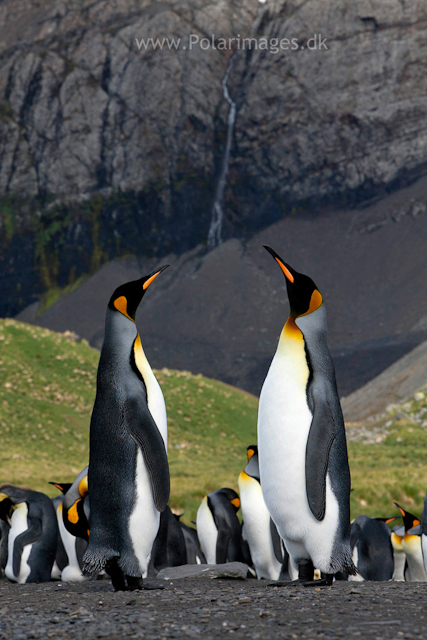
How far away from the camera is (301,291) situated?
16.1 feet

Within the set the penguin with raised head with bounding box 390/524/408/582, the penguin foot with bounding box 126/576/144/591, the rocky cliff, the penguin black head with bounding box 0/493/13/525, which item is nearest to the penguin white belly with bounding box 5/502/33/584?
the penguin black head with bounding box 0/493/13/525

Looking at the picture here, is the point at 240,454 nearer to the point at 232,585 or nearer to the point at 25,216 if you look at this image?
the point at 232,585

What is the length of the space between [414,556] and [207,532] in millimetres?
2579

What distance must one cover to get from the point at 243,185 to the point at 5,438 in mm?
70843

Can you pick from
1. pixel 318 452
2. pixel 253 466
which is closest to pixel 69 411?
pixel 253 466

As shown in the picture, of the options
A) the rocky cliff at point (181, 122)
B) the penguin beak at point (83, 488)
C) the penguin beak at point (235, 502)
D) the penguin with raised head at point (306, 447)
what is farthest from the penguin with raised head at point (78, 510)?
the rocky cliff at point (181, 122)

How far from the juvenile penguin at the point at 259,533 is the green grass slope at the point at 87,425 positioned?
4752mm

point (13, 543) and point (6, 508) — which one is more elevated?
point (6, 508)

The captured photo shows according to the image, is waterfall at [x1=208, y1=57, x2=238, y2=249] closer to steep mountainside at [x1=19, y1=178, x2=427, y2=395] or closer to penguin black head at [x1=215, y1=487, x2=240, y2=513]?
steep mountainside at [x1=19, y1=178, x2=427, y2=395]

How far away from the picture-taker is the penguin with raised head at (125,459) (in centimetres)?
470

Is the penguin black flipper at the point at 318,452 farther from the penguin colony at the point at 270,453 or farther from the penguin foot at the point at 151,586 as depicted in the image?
the penguin foot at the point at 151,586

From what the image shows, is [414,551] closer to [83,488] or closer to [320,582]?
[320,582]

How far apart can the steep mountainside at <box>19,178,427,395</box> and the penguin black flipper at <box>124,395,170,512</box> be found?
5039 centimetres

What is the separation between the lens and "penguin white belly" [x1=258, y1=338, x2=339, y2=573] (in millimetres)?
4605
